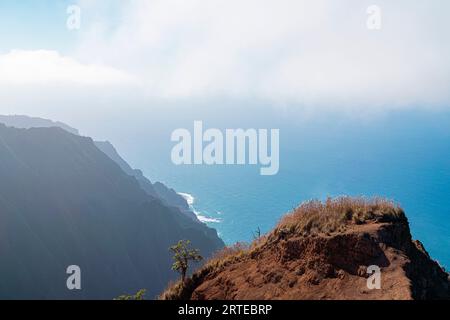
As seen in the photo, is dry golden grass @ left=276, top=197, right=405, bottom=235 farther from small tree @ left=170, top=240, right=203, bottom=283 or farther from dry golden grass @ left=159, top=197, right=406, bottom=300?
small tree @ left=170, top=240, right=203, bottom=283

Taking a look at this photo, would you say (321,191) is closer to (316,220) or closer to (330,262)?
(316,220)

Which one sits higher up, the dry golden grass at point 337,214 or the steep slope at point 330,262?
the dry golden grass at point 337,214

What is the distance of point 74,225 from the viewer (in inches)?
3393

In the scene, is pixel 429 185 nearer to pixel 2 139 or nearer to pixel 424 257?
pixel 2 139

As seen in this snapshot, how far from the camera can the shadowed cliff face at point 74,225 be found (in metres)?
73.8

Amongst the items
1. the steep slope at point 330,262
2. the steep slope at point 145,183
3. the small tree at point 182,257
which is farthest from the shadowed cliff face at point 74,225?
the steep slope at point 330,262

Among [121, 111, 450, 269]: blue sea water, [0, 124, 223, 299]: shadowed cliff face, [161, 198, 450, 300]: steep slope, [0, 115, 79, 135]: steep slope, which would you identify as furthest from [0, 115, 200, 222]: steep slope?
[161, 198, 450, 300]: steep slope

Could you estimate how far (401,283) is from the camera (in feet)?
32.9

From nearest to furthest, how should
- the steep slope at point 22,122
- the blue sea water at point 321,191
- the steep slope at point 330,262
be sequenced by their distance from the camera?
the steep slope at point 330,262 < the blue sea water at point 321,191 < the steep slope at point 22,122

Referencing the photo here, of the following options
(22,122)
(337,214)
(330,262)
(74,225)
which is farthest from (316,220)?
(22,122)

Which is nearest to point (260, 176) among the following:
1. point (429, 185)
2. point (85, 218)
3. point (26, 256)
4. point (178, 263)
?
point (429, 185)

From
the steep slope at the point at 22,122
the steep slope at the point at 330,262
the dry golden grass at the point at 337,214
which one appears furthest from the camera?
the steep slope at the point at 22,122

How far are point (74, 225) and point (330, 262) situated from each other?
270 ft

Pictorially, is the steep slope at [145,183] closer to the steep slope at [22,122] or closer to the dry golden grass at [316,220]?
the steep slope at [22,122]
